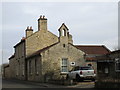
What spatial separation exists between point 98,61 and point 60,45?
5.31m

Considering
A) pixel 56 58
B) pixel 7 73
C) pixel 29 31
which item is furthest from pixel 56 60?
pixel 7 73

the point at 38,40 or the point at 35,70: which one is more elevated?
the point at 38,40

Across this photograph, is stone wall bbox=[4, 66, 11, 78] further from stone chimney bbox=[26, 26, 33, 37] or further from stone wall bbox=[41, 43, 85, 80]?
stone wall bbox=[41, 43, 85, 80]

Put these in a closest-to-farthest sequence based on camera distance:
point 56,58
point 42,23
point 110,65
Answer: point 110,65, point 56,58, point 42,23

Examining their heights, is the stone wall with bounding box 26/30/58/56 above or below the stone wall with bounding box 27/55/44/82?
above

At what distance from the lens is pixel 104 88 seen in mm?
19984

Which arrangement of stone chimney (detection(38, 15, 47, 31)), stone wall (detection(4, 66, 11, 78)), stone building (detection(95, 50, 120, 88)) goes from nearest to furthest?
stone building (detection(95, 50, 120, 88)), stone chimney (detection(38, 15, 47, 31)), stone wall (detection(4, 66, 11, 78))

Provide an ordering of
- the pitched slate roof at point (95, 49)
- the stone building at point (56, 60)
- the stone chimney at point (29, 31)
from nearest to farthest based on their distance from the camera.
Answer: the stone building at point (56, 60)
the stone chimney at point (29, 31)
the pitched slate roof at point (95, 49)

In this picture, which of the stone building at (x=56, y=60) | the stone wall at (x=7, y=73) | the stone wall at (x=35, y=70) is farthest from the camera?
the stone wall at (x=7, y=73)

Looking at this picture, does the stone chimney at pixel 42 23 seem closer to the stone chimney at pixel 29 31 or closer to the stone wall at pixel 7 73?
the stone chimney at pixel 29 31

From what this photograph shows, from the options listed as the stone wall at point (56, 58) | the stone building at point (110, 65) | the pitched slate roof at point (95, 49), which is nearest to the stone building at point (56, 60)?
the stone wall at point (56, 58)

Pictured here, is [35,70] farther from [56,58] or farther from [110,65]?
[110,65]

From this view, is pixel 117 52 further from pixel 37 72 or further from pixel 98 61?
pixel 37 72

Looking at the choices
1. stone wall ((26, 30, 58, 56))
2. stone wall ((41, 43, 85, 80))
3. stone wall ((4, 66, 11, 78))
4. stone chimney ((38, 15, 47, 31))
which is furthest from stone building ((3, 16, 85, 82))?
stone wall ((4, 66, 11, 78))
